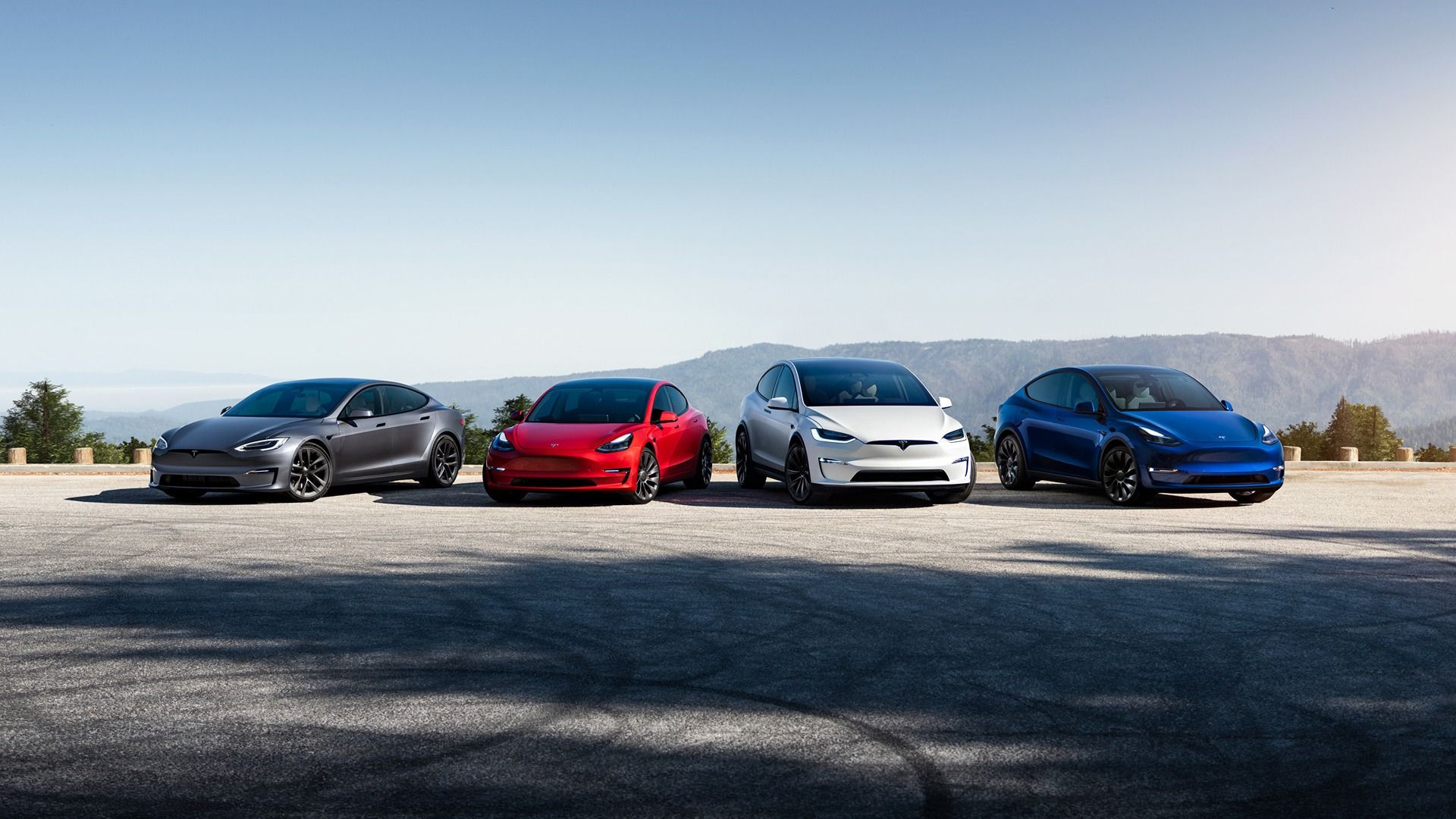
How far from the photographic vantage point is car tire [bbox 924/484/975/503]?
1412 centimetres

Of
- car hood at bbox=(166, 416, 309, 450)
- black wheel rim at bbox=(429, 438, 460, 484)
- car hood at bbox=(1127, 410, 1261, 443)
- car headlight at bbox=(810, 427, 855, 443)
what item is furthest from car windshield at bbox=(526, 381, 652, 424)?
car hood at bbox=(1127, 410, 1261, 443)


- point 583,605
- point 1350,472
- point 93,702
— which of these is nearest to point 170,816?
point 93,702

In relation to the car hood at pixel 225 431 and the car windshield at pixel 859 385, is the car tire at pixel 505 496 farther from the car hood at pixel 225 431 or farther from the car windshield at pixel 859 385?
the car windshield at pixel 859 385

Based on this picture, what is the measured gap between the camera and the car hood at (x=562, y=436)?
13.9 meters

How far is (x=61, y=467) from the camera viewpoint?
21.3 metres

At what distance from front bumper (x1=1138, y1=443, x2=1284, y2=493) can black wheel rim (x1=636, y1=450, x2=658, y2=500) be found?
5811 mm

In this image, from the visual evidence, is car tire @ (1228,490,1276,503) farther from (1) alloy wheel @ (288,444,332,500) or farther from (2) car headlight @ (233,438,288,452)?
(2) car headlight @ (233,438,288,452)

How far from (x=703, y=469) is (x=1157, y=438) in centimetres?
603

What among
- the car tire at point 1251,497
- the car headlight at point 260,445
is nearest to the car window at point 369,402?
the car headlight at point 260,445

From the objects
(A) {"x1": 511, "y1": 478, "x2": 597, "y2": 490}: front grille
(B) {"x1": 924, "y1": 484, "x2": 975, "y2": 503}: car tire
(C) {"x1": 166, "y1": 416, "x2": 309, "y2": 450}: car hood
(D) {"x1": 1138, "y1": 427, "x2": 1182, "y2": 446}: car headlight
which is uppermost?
(C) {"x1": 166, "y1": 416, "x2": 309, "y2": 450}: car hood

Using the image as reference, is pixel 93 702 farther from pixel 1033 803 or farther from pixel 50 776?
pixel 1033 803

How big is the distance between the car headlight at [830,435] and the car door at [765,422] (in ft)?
2.91

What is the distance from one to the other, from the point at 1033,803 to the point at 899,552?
5.99 metres

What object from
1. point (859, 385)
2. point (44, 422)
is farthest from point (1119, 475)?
point (44, 422)
